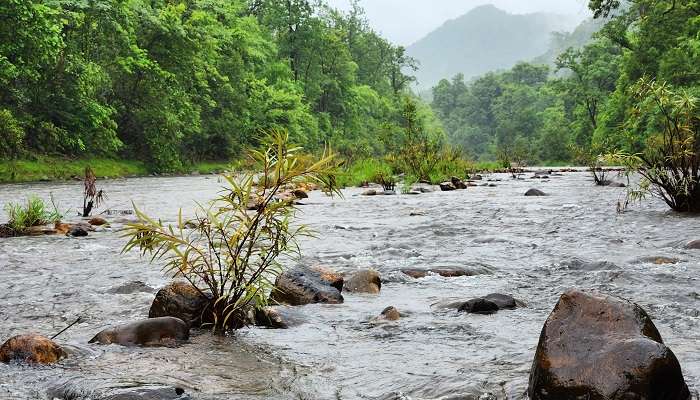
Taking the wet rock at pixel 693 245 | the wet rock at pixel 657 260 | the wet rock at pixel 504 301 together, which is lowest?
the wet rock at pixel 504 301

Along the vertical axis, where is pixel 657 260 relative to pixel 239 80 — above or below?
below

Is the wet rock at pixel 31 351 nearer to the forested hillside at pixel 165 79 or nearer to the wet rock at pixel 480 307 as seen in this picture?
the wet rock at pixel 480 307

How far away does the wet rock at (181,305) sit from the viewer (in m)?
3.65

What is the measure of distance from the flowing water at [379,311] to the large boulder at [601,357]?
211 millimetres

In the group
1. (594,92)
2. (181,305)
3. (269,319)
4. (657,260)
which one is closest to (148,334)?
(181,305)

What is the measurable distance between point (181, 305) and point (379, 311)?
1253 millimetres

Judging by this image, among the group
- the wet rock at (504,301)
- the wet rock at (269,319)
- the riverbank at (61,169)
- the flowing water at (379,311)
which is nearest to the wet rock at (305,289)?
the flowing water at (379,311)

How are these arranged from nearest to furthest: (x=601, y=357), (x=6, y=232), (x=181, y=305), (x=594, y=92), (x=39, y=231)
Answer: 1. (x=601, y=357)
2. (x=181, y=305)
3. (x=6, y=232)
4. (x=39, y=231)
5. (x=594, y=92)

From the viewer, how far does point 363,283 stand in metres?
4.73

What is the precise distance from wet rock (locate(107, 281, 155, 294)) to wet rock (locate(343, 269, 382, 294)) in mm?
1494

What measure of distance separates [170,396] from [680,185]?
28.9ft

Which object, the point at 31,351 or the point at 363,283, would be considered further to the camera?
the point at 363,283

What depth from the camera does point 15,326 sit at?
3.73 metres

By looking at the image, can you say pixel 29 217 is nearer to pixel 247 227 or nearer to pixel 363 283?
pixel 363 283
